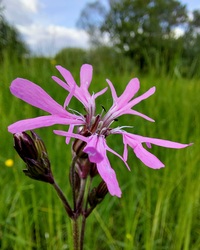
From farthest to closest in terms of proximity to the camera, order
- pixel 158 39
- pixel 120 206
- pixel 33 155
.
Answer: pixel 158 39
pixel 120 206
pixel 33 155

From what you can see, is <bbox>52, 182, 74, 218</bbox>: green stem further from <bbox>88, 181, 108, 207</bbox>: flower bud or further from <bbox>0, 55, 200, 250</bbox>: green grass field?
<bbox>0, 55, 200, 250</bbox>: green grass field

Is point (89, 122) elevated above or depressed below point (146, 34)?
below

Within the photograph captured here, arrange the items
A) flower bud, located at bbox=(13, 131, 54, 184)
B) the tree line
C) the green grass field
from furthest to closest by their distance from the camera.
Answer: the tree line → the green grass field → flower bud, located at bbox=(13, 131, 54, 184)

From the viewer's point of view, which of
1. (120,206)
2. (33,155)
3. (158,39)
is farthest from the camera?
(158,39)

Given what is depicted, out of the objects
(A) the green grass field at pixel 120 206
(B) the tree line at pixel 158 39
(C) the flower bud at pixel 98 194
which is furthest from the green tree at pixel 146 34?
(C) the flower bud at pixel 98 194

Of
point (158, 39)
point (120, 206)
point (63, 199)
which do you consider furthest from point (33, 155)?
point (158, 39)

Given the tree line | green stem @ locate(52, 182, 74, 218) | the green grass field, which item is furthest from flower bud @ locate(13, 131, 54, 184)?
the tree line

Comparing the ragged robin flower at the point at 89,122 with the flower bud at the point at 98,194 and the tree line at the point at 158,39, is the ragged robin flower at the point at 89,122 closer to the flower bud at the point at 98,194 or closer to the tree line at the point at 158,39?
the flower bud at the point at 98,194

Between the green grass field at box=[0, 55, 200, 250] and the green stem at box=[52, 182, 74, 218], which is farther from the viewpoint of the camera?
the green grass field at box=[0, 55, 200, 250]

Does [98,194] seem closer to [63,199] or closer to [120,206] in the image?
[63,199]

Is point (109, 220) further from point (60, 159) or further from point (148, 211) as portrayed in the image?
point (60, 159)
